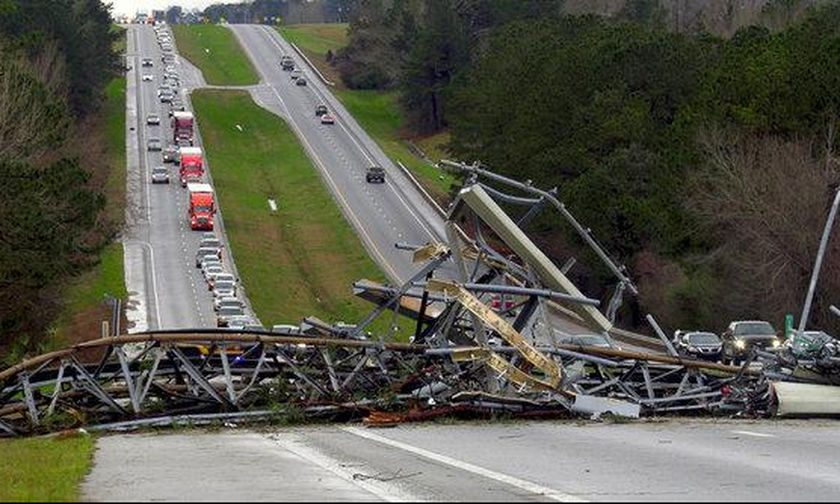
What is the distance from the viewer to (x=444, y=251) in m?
31.6

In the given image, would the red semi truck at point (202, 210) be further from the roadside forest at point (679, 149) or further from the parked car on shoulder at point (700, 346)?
the parked car on shoulder at point (700, 346)

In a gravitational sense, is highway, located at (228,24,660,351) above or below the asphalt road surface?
below

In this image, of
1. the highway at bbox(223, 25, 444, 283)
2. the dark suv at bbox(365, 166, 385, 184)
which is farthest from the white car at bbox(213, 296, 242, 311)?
the dark suv at bbox(365, 166, 385, 184)

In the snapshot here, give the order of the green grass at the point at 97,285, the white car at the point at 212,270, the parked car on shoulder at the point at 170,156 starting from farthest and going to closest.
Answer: the parked car on shoulder at the point at 170,156
the white car at the point at 212,270
the green grass at the point at 97,285

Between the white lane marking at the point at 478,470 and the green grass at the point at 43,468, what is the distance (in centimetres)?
417

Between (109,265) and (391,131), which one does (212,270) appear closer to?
(109,265)

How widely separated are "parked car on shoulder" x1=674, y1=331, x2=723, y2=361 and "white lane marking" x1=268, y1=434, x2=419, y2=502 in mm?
34165

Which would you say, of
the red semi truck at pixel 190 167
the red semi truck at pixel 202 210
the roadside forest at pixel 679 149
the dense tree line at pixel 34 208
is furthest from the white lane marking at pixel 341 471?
the red semi truck at pixel 190 167

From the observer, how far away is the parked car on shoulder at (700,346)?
57.5 meters

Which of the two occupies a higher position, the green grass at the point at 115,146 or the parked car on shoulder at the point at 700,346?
the parked car on shoulder at the point at 700,346

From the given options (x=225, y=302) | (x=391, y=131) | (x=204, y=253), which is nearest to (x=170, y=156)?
(x=391, y=131)

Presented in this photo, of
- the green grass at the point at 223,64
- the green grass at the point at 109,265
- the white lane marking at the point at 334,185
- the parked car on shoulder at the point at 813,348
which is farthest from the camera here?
the green grass at the point at 223,64

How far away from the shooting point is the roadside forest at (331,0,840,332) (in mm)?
67938

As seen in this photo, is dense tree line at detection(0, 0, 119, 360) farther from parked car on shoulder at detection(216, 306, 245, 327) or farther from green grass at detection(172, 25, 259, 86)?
green grass at detection(172, 25, 259, 86)
